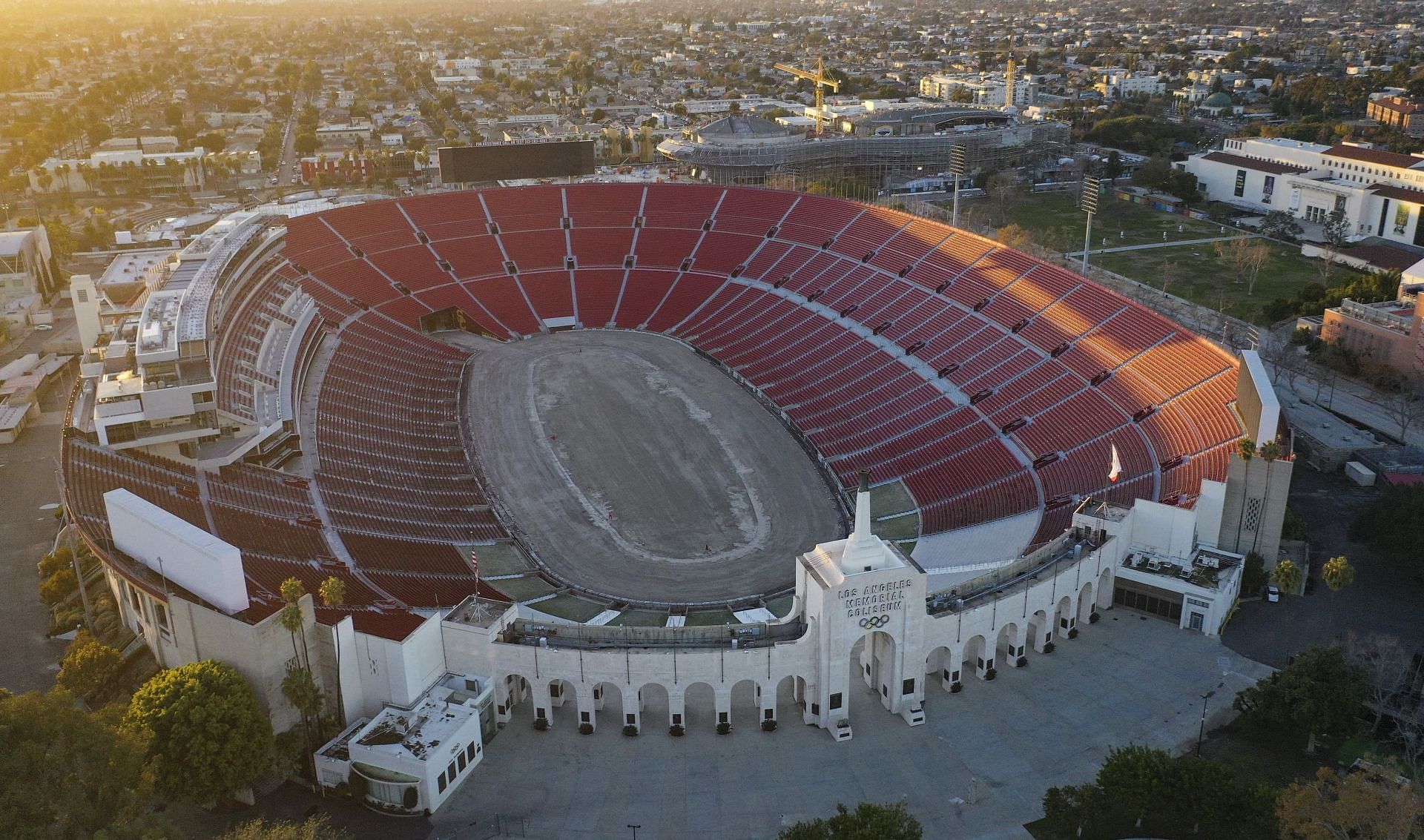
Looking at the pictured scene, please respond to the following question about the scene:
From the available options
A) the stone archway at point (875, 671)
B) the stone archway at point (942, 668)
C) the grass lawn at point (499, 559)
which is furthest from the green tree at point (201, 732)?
the stone archway at point (942, 668)

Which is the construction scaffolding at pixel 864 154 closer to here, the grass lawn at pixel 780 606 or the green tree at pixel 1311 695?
the grass lawn at pixel 780 606

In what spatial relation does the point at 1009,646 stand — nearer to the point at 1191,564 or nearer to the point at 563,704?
the point at 1191,564

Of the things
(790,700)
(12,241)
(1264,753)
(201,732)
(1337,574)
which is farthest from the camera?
(12,241)

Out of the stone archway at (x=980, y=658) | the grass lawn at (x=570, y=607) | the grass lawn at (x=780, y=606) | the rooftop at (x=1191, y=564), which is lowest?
the grass lawn at (x=780, y=606)

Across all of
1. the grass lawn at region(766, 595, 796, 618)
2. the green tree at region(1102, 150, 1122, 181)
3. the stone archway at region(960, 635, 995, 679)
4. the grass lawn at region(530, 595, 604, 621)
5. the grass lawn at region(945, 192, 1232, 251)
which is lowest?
the grass lawn at region(766, 595, 796, 618)

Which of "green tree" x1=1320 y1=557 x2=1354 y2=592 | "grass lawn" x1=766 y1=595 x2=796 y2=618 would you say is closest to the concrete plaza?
"green tree" x1=1320 y1=557 x2=1354 y2=592

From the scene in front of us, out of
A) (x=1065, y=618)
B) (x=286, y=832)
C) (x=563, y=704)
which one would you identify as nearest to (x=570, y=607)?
(x=563, y=704)

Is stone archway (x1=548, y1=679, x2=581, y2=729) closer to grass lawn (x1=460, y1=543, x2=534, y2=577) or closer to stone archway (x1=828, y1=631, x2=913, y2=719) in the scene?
stone archway (x1=828, y1=631, x2=913, y2=719)
